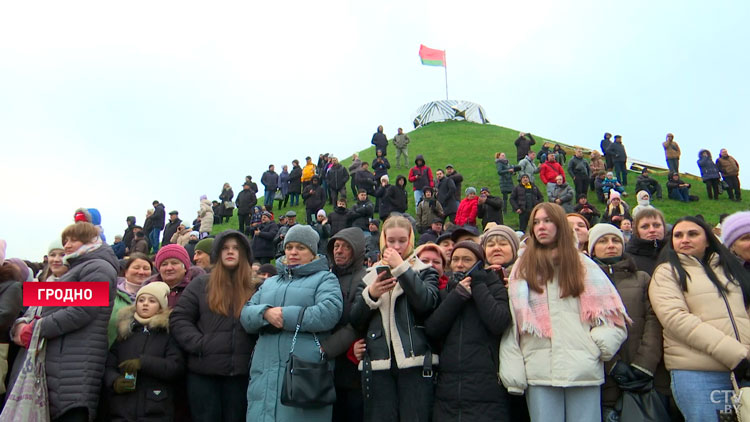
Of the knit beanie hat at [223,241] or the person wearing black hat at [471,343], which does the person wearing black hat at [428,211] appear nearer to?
the knit beanie hat at [223,241]

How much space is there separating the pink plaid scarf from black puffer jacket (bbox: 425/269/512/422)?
114mm

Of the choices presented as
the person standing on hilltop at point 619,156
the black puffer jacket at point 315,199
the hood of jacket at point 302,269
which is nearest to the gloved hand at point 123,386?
the hood of jacket at point 302,269

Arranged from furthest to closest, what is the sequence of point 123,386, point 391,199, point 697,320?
point 391,199 < point 123,386 < point 697,320

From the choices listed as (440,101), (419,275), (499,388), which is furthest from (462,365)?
(440,101)

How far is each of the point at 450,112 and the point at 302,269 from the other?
45.0m

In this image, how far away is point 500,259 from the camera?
4.37 metres

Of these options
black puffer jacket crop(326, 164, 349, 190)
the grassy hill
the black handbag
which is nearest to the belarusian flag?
the grassy hill

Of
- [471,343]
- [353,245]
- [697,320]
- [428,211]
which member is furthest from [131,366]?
[428,211]

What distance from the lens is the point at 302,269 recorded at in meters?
4.33

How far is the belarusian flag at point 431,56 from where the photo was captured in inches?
1640

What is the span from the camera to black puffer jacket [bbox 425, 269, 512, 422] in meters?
3.68

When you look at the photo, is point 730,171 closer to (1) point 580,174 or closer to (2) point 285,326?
(1) point 580,174

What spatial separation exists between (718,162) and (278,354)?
19.5 metres

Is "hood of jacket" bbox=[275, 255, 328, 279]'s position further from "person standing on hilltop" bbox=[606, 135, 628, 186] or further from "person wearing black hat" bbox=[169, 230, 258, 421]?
"person standing on hilltop" bbox=[606, 135, 628, 186]
